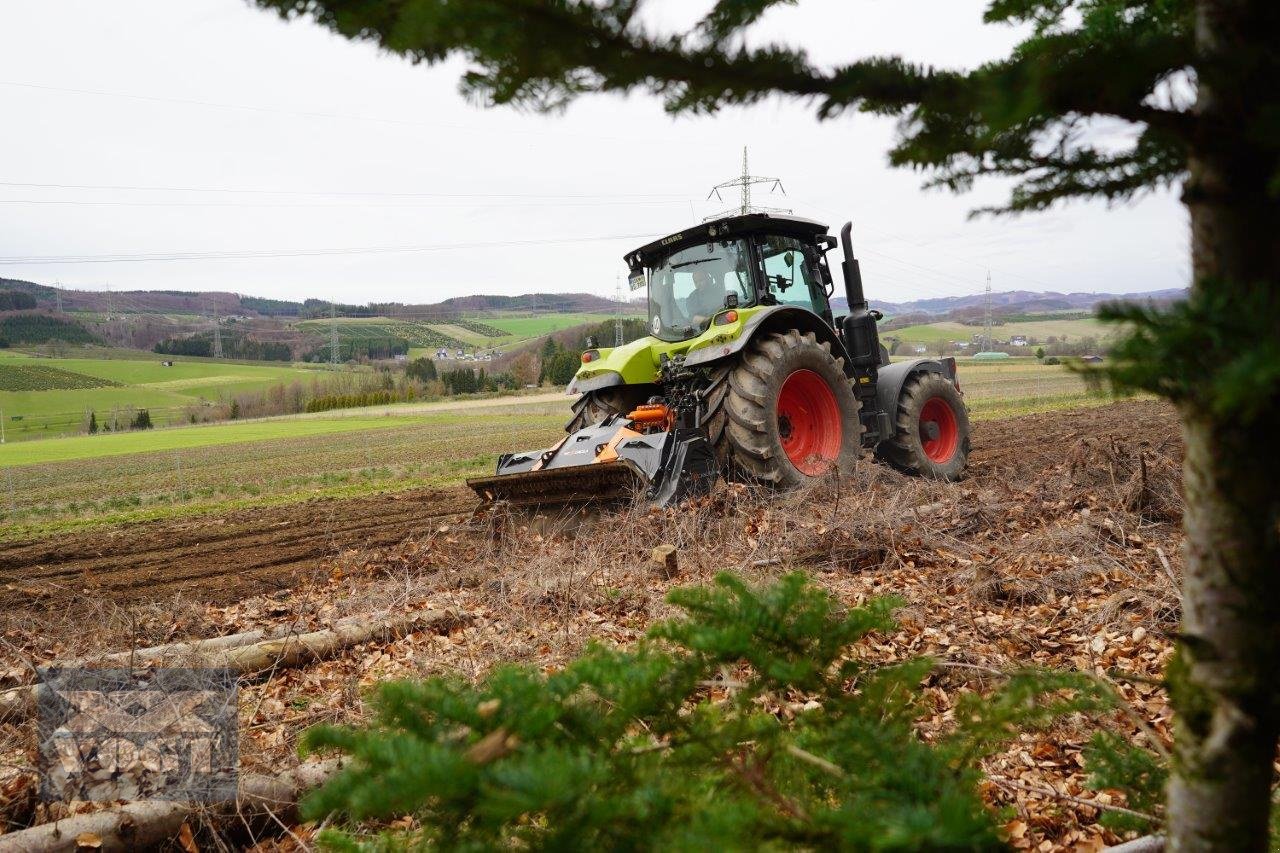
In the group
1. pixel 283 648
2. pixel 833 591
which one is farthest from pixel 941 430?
pixel 283 648

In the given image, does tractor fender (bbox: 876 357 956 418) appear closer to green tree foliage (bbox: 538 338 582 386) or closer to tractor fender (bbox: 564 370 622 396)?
tractor fender (bbox: 564 370 622 396)

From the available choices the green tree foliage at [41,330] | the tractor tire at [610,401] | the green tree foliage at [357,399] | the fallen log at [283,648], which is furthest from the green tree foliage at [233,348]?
the fallen log at [283,648]

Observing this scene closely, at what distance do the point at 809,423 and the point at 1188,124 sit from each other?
22.8 ft

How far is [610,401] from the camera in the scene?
847 cm

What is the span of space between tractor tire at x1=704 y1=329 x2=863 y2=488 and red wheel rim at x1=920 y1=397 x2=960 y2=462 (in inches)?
74.0

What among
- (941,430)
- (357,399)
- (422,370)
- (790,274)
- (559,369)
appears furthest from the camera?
(422,370)

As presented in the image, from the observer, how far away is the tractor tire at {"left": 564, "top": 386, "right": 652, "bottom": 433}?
8.41 metres

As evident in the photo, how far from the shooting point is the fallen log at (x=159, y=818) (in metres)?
2.57

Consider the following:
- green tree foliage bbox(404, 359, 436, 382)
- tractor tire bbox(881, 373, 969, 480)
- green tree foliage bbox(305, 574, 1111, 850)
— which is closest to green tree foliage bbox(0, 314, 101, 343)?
green tree foliage bbox(404, 359, 436, 382)

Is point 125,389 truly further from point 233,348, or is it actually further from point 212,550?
point 212,550

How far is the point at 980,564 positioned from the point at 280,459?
22.2 metres

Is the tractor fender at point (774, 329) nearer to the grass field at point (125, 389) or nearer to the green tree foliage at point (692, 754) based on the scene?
the green tree foliage at point (692, 754)

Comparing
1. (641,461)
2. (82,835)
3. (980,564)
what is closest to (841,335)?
(641,461)

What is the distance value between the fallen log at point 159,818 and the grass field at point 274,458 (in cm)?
276
